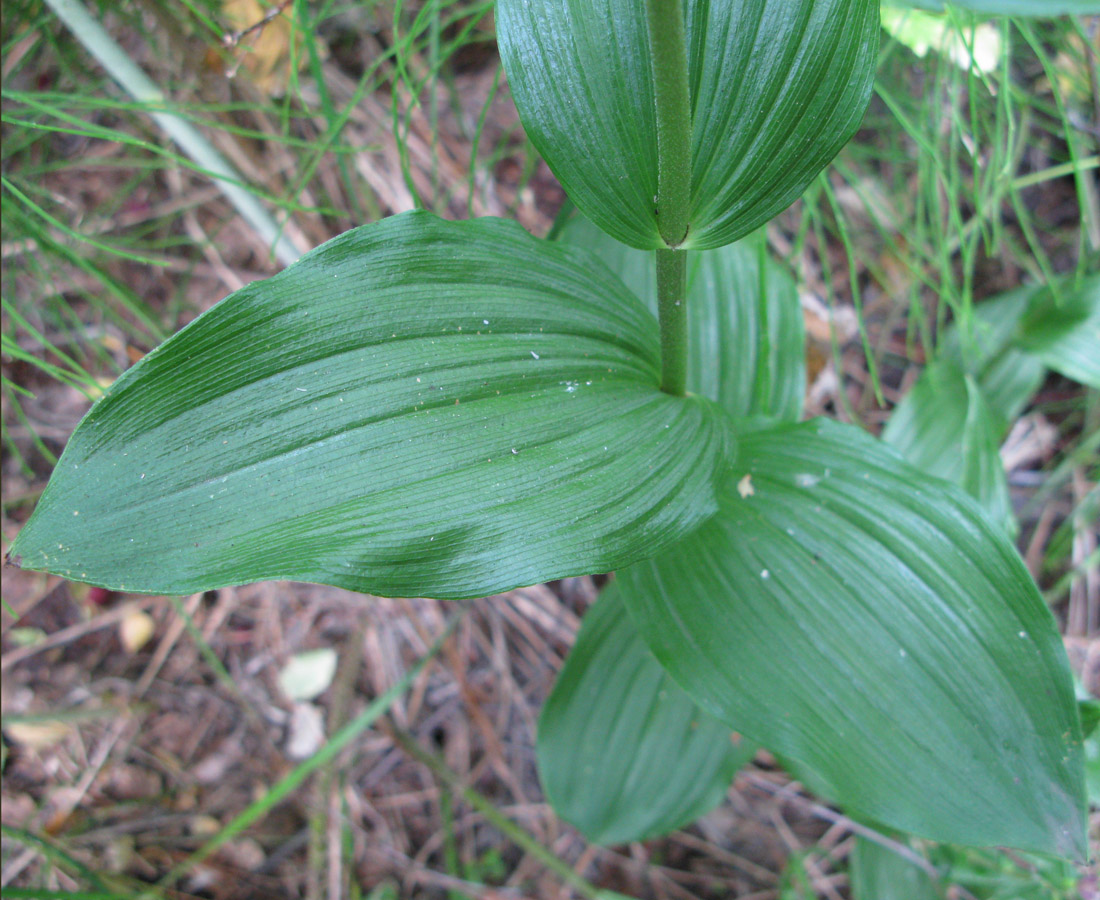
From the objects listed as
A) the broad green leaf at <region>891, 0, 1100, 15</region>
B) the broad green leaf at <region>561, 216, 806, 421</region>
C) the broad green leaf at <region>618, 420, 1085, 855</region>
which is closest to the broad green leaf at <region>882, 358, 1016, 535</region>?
the broad green leaf at <region>561, 216, 806, 421</region>

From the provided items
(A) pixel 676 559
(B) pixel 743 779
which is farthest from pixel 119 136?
(B) pixel 743 779

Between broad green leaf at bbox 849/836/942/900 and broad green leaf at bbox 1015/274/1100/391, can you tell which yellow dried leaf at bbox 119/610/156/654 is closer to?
broad green leaf at bbox 849/836/942/900

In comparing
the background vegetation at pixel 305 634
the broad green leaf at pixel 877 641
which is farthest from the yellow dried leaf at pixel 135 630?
the broad green leaf at pixel 877 641

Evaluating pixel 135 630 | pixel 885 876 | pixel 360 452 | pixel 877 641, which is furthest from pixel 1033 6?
pixel 135 630

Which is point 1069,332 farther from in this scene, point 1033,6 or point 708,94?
point 1033,6

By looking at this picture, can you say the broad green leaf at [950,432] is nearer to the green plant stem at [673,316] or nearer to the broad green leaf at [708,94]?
the green plant stem at [673,316]

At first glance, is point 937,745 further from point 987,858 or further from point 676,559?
point 987,858
